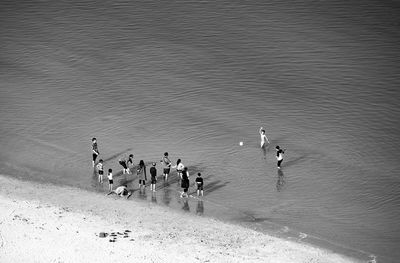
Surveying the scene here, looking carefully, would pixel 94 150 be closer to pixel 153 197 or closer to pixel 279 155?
pixel 153 197

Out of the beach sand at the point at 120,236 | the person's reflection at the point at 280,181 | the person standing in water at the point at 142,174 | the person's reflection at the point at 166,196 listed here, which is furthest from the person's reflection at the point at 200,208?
the person's reflection at the point at 280,181

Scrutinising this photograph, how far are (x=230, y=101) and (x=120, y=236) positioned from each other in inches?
779

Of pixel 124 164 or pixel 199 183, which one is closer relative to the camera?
pixel 199 183

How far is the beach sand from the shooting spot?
33.7 metres

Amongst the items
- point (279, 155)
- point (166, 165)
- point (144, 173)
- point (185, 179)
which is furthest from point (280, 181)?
point (144, 173)

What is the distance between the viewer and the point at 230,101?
52.6 meters

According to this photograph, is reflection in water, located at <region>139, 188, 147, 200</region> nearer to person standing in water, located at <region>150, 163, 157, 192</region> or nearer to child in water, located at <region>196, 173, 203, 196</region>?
person standing in water, located at <region>150, 163, 157, 192</region>

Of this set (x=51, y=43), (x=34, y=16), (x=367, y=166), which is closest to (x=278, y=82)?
(x=367, y=166)

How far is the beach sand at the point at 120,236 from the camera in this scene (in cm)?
3369

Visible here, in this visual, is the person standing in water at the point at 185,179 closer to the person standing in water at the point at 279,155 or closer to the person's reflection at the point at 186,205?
the person's reflection at the point at 186,205

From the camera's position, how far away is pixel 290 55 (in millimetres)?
58344

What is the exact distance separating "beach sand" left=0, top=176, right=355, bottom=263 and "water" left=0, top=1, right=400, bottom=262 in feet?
6.96

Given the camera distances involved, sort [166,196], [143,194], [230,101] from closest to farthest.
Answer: [166,196]
[143,194]
[230,101]

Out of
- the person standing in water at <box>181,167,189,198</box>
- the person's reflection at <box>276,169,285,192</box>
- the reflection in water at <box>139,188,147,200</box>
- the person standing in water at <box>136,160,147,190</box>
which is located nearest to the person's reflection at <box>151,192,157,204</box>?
the reflection in water at <box>139,188,147,200</box>
